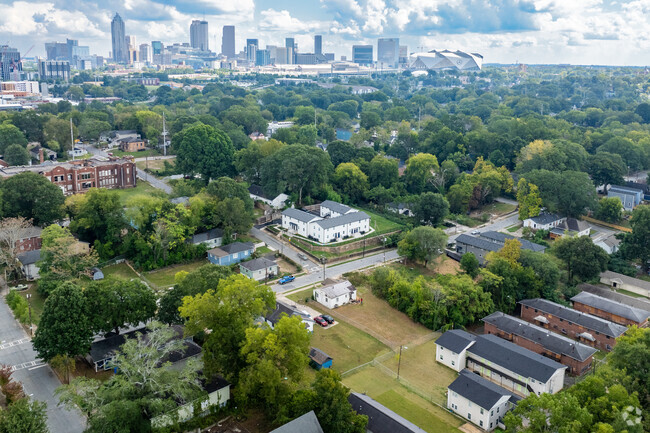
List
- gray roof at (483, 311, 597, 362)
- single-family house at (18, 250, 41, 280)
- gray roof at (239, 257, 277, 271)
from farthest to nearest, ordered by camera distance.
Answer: gray roof at (239, 257, 277, 271), single-family house at (18, 250, 41, 280), gray roof at (483, 311, 597, 362)

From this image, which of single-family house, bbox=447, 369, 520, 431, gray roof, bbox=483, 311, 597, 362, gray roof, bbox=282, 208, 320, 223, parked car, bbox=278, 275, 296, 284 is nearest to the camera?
single-family house, bbox=447, 369, 520, 431

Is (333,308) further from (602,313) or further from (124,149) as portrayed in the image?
(124,149)

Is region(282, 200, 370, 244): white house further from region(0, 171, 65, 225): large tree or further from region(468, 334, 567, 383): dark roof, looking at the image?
region(0, 171, 65, 225): large tree

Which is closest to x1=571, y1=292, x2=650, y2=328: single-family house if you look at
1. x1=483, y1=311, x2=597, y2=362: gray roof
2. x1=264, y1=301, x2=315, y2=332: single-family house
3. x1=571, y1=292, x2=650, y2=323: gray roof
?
x1=571, y1=292, x2=650, y2=323: gray roof

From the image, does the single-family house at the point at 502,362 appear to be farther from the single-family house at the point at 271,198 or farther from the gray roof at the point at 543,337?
the single-family house at the point at 271,198

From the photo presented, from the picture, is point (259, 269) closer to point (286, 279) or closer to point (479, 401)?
point (286, 279)

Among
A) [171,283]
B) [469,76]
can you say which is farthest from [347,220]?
[469,76]

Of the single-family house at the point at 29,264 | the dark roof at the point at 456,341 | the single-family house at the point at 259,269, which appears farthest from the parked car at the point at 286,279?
the single-family house at the point at 29,264
